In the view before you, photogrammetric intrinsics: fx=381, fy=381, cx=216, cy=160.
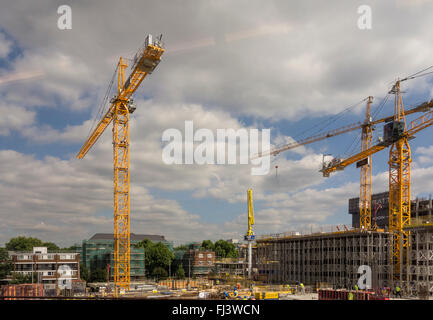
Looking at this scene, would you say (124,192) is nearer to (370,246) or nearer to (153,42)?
(153,42)

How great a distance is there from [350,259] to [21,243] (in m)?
93.9

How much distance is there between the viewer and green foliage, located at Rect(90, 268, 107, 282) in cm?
8212

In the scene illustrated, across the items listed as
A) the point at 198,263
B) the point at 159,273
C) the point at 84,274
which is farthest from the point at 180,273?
the point at 84,274

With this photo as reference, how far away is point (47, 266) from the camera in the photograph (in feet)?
243

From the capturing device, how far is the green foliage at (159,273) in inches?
3730

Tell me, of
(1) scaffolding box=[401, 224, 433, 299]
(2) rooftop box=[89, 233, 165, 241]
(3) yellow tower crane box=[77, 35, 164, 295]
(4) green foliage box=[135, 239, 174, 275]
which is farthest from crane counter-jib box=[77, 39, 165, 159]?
(2) rooftop box=[89, 233, 165, 241]

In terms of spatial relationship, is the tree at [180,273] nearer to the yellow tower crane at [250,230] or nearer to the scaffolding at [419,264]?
the yellow tower crane at [250,230]

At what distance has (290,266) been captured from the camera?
7900 cm

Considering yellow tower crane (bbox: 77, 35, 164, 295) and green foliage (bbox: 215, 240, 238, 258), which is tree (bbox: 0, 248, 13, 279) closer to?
yellow tower crane (bbox: 77, 35, 164, 295)

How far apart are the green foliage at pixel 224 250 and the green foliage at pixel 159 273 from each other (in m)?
33.6

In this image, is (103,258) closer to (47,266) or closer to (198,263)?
(47,266)
